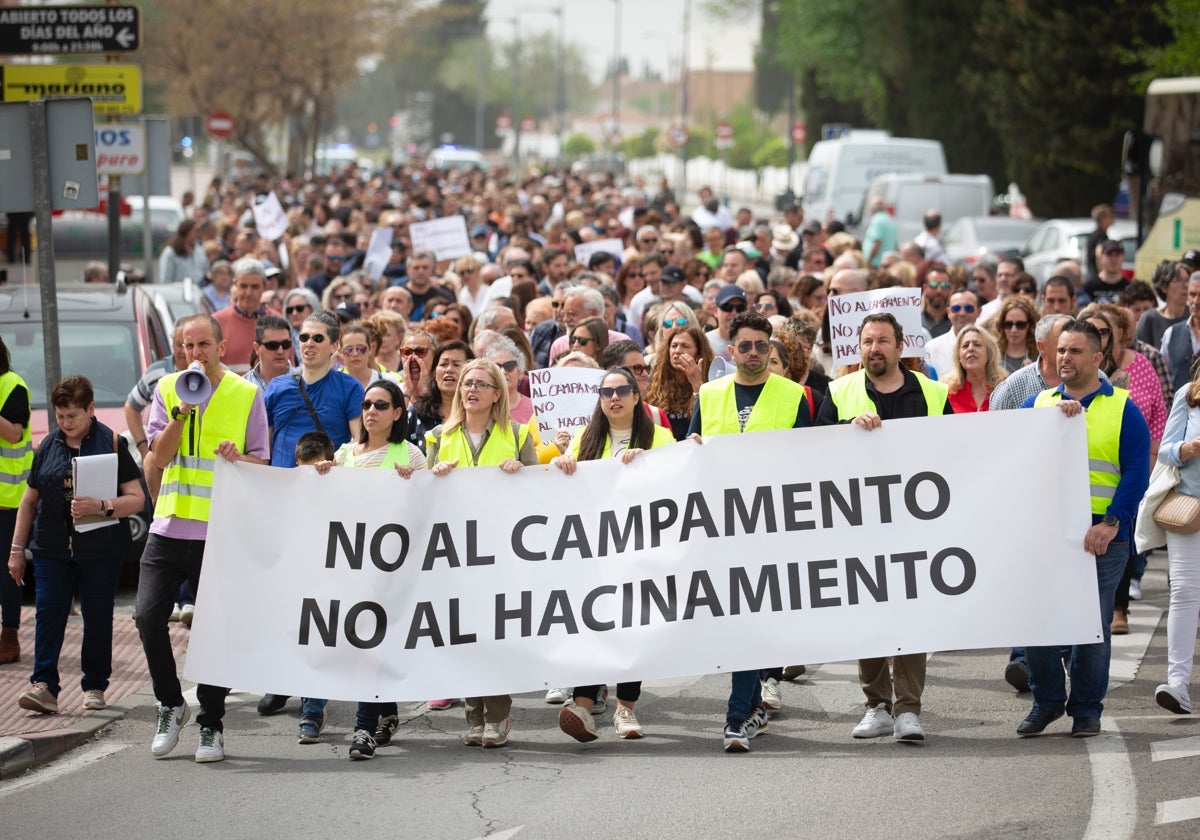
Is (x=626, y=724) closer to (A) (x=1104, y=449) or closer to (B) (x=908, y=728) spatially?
(B) (x=908, y=728)

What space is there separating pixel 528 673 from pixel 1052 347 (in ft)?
10.1

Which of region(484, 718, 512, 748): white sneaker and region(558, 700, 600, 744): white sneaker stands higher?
region(558, 700, 600, 744): white sneaker

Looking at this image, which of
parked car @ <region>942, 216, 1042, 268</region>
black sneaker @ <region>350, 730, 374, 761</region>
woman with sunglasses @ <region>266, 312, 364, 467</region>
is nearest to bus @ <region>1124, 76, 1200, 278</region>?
parked car @ <region>942, 216, 1042, 268</region>

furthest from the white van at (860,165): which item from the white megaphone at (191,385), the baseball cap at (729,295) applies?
the white megaphone at (191,385)

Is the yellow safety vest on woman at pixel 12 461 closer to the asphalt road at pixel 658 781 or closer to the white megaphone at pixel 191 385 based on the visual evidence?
the asphalt road at pixel 658 781

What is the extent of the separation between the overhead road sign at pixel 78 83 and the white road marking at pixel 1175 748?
10078mm

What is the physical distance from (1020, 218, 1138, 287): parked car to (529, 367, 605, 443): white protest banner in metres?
15.9

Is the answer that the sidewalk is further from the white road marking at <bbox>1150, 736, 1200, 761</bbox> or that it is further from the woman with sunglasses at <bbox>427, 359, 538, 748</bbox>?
the white road marking at <bbox>1150, 736, 1200, 761</bbox>

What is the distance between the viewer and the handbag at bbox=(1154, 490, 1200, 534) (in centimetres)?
877

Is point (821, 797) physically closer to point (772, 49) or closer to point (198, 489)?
point (198, 489)

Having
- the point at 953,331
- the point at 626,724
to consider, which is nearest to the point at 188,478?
the point at 626,724

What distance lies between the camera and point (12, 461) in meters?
10.2

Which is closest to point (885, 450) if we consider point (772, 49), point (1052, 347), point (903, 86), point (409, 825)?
point (1052, 347)

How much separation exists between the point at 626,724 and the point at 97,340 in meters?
6.20
